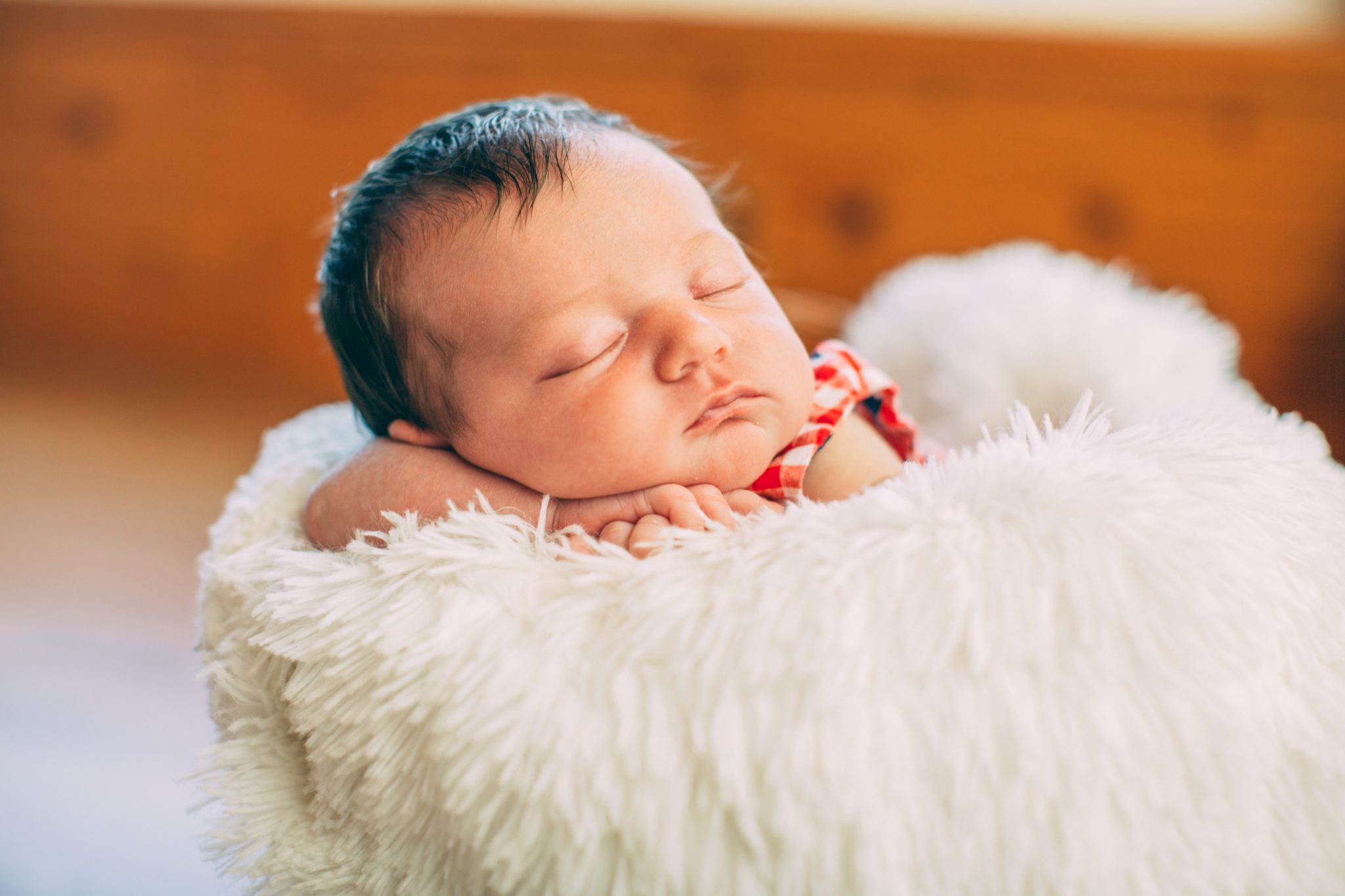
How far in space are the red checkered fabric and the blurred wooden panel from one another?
1.23ft

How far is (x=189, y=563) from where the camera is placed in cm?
126

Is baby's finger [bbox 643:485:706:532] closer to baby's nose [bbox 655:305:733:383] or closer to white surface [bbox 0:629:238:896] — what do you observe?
baby's nose [bbox 655:305:733:383]

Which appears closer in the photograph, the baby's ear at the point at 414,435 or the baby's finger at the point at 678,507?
the baby's finger at the point at 678,507

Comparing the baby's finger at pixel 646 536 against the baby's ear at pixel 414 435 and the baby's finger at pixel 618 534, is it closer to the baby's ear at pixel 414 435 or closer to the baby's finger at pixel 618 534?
the baby's finger at pixel 618 534

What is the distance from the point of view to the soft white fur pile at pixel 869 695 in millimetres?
413

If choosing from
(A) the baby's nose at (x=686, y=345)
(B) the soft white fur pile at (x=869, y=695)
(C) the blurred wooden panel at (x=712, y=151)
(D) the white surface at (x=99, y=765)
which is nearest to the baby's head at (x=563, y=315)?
(A) the baby's nose at (x=686, y=345)

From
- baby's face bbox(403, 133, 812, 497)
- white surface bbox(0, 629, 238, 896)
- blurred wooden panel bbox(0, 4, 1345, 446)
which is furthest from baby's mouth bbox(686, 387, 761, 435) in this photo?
blurred wooden panel bbox(0, 4, 1345, 446)

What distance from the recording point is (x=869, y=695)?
1.38 feet

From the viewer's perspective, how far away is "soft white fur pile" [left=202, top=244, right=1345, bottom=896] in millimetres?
413

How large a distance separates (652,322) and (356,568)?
0.75 feet

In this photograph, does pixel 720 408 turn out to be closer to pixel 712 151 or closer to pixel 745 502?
pixel 745 502

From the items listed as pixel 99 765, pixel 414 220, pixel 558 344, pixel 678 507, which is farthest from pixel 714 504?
pixel 99 765

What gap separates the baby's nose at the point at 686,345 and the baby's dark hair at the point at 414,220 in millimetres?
125

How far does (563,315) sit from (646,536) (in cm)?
15
